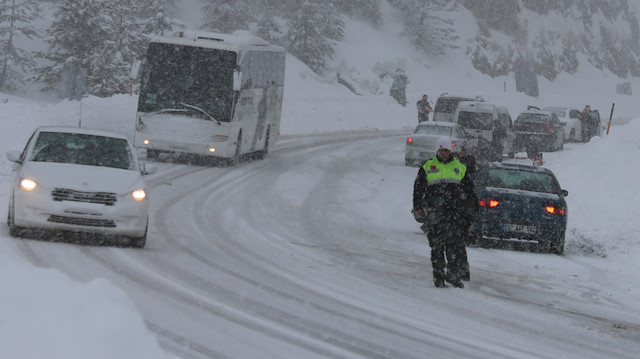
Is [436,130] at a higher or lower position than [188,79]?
lower

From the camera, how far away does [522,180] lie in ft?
57.3

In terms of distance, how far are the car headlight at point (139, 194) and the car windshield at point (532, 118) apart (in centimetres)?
2844

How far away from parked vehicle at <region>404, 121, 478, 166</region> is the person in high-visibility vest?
18906 mm

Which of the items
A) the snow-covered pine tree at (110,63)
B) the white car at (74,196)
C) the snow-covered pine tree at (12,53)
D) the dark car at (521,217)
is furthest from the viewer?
the snow-covered pine tree at (12,53)

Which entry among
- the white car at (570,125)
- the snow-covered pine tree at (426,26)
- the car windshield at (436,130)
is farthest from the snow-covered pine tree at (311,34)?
the car windshield at (436,130)

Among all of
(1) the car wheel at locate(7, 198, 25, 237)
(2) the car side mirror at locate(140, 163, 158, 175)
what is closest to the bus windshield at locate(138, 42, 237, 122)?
(2) the car side mirror at locate(140, 163, 158, 175)

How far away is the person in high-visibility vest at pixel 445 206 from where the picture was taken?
41.1 ft

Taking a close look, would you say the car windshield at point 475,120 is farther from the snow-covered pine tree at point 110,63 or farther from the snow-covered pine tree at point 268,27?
the snow-covered pine tree at point 268,27

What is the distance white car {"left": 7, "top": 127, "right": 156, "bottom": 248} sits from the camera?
42.8 ft

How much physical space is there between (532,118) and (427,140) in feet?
33.1

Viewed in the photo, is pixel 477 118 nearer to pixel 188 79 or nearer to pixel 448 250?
pixel 188 79

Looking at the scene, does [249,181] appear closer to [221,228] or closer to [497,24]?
[221,228]

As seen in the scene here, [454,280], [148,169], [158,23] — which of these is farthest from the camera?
[158,23]

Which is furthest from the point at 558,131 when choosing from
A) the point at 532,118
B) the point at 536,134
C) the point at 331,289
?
the point at 331,289
